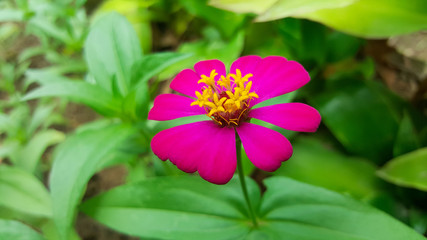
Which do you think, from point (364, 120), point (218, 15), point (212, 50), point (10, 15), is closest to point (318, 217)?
point (364, 120)

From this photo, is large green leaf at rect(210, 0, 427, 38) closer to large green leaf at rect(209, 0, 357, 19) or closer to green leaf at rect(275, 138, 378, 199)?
large green leaf at rect(209, 0, 357, 19)

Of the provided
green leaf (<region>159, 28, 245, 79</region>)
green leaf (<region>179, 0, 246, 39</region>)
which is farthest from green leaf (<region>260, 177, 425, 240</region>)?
green leaf (<region>179, 0, 246, 39</region>)

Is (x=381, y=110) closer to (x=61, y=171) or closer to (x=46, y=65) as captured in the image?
(x=61, y=171)

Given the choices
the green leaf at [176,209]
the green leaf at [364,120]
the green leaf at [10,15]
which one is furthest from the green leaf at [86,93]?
the green leaf at [364,120]

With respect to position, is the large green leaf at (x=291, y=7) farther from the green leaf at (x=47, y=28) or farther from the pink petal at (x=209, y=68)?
the green leaf at (x=47, y=28)

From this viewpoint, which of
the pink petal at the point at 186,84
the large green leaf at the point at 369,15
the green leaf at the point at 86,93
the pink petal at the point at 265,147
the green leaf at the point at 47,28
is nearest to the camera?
the pink petal at the point at 265,147

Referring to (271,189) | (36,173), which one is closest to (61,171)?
(271,189)
